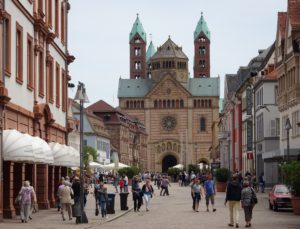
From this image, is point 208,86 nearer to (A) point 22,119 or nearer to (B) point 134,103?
(B) point 134,103

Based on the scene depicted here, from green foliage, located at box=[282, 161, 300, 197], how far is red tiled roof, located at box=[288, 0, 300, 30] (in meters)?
23.4

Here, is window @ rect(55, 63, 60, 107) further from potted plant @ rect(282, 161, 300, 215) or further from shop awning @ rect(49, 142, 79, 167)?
potted plant @ rect(282, 161, 300, 215)

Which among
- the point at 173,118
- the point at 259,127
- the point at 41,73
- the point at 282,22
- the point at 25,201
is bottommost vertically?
the point at 25,201

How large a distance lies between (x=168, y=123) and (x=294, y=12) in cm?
12762

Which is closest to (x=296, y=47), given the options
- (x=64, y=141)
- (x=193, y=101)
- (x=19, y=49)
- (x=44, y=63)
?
(x=64, y=141)

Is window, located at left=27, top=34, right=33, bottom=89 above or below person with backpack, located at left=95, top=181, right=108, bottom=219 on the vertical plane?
above

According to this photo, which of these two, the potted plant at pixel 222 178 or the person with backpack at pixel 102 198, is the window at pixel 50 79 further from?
the potted plant at pixel 222 178

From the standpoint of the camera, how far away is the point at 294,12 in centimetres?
5919

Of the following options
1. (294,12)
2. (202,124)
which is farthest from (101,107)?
(294,12)

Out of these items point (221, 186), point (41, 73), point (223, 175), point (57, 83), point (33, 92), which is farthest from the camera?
point (221, 186)

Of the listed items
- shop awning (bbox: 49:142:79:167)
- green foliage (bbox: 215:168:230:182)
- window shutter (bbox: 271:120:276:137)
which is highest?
window shutter (bbox: 271:120:276:137)

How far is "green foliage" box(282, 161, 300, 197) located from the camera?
3600 centimetres

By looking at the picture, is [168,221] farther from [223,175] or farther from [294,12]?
[223,175]

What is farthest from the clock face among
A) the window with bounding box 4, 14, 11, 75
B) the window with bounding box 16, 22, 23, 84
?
the window with bounding box 4, 14, 11, 75
